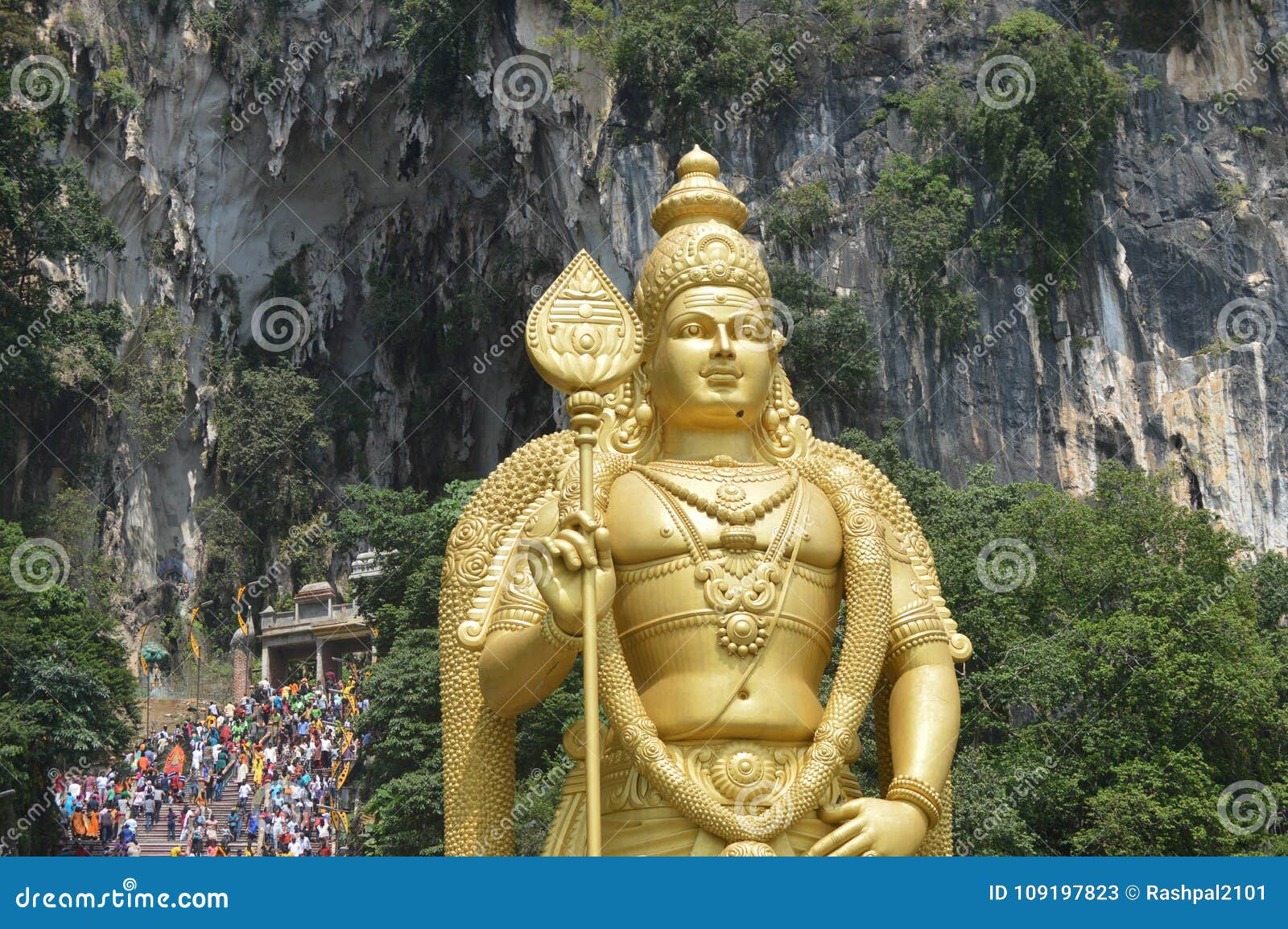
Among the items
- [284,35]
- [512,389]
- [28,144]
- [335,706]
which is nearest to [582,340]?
[335,706]

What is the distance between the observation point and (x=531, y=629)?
6.40 meters

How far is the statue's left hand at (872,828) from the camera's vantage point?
603 centimetres

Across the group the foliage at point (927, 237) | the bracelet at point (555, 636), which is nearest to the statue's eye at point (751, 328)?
the bracelet at point (555, 636)

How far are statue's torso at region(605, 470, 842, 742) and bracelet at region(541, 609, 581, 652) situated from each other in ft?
1.42

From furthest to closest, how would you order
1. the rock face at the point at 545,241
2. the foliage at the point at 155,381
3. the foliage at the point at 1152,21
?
the foliage at the point at 155,381 → the foliage at the point at 1152,21 → the rock face at the point at 545,241

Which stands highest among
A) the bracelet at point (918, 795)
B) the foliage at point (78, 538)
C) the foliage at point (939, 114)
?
the foliage at point (939, 114)

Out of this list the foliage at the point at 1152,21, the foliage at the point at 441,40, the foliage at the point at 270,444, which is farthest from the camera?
the foliage at the point at 270,444

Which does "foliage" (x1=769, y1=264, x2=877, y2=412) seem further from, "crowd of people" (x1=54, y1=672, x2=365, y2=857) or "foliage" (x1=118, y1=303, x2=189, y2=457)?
"foliage" (x1=118, y1=303, x2=189, y2=457)

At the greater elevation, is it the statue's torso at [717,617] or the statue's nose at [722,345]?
the statue's nose at [722,345]

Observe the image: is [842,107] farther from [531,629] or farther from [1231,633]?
[531,629]

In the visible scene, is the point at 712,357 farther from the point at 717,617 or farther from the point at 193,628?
the point at 193,628

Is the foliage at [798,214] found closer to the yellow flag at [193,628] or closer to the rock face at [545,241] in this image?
the rock face at [545,241]

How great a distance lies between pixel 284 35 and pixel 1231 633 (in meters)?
28.9

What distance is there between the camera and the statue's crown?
6996 millimetres
